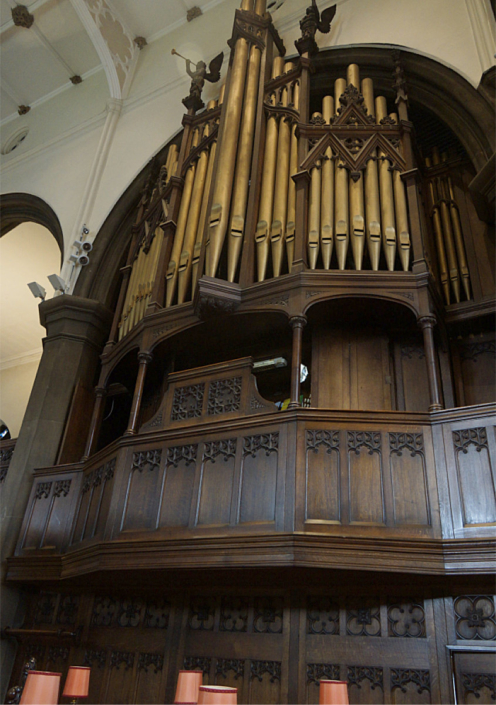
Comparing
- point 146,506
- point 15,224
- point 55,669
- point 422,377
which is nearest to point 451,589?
point 422,377

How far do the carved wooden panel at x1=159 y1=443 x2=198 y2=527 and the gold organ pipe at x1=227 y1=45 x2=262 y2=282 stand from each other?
6.29 feet

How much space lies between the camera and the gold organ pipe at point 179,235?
6.87m

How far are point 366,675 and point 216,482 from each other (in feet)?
6.33

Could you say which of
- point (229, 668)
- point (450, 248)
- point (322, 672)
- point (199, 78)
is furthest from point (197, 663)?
point (199, 78)

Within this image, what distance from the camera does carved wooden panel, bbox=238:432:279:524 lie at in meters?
4.86

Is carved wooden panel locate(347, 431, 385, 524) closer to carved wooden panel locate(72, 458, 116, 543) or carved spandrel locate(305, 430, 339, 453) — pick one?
carved spandrel locate(305, 430, 339, 453)

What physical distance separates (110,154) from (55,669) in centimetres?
811

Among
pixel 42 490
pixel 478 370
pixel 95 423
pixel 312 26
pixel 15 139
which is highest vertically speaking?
pixel 15 139

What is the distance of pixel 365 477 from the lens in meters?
4.78

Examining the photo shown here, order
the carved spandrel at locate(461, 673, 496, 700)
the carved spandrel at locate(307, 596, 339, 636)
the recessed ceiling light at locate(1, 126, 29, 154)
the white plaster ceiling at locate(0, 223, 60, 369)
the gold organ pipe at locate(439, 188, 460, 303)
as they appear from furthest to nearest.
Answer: the white plaster ceiling at locate(0, 223, 60, 369) < the recessed ceiling light at locate(1, 126, 29, 154) < the gold organ pipe at locate(439, 188, 460, 303) < the carved spandrel at locate(307, 596, 339, 636) < the carved spandrel at locate(461, 673, 496, 700)

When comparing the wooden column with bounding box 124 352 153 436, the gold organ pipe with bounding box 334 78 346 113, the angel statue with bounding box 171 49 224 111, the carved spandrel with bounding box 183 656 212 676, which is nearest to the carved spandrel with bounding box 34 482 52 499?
the wooden column with bounding box 124 352 153 436

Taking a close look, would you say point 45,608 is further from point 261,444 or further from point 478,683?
point 478,683

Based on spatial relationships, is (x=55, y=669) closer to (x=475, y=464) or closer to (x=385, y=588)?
(x=385, y=588)

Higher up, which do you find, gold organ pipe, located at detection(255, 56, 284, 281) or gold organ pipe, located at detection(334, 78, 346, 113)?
gold organ pipe, located at detection(334, 78, 346, 113)
